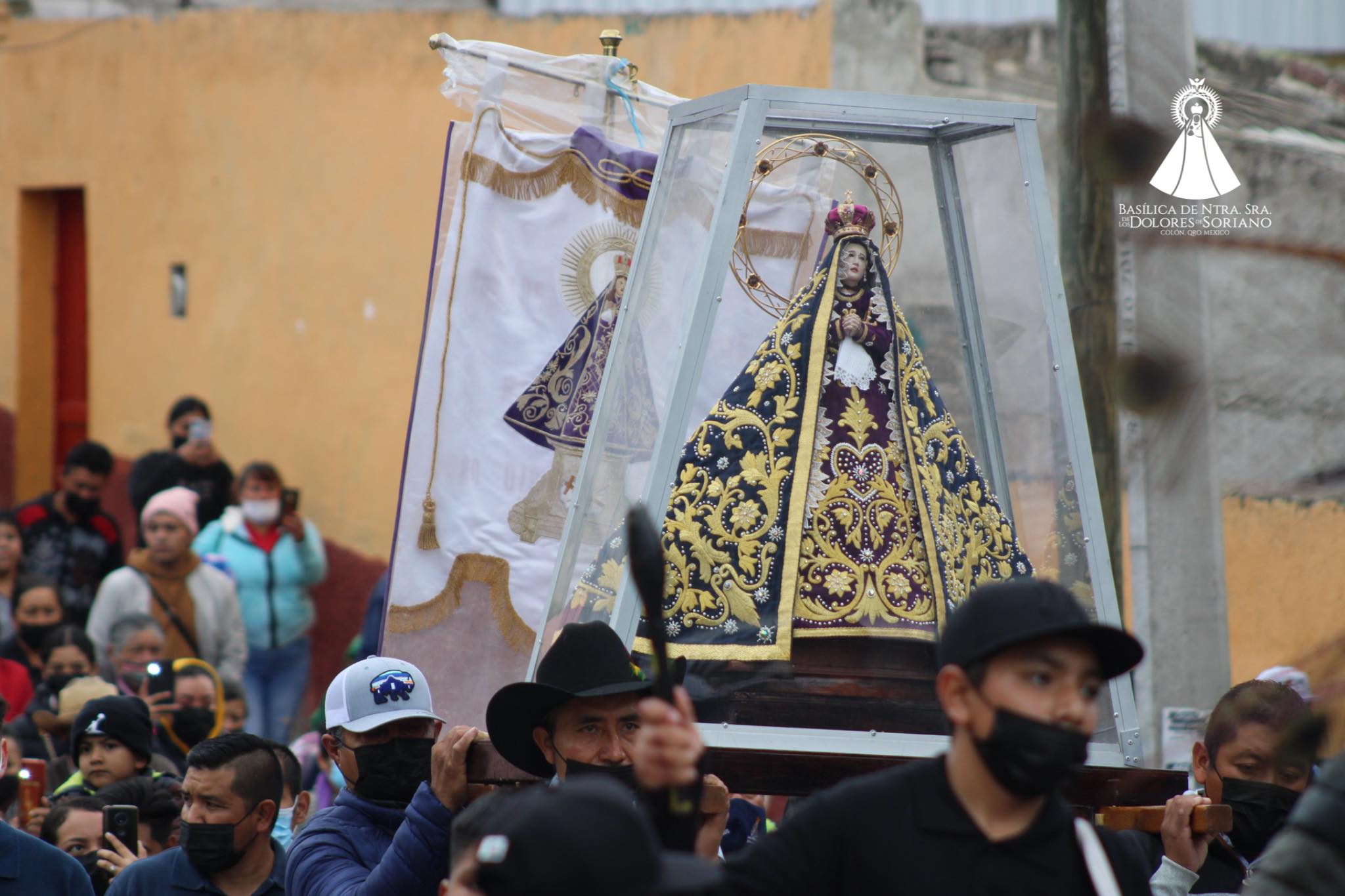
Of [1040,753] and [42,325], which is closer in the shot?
[1040,753]

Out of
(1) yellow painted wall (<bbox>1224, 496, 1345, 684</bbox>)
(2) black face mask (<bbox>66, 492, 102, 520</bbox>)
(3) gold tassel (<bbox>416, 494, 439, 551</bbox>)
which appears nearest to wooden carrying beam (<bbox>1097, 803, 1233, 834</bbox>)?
(1) yellow painted wall (<bbox>1224, 496, 1345, 684</bbox>)

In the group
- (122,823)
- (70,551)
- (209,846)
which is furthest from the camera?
(70,551)

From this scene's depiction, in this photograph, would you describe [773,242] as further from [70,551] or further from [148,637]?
[70,551]

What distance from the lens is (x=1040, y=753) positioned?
7.86ft

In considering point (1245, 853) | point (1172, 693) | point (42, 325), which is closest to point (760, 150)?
point (1245, 853)

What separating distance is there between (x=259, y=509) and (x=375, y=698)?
5139 millimetres

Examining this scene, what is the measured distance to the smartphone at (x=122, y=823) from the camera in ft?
15.3

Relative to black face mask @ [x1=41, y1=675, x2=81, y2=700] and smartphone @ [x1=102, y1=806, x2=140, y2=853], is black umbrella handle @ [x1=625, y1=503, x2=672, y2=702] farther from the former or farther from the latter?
black face mask @ [x1=41, y1=675, x2=81, y2=700]

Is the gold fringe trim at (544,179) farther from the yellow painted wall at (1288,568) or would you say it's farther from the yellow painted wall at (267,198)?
the yellow painted wall at (267,198)

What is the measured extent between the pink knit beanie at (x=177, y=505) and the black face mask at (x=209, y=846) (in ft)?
13.6

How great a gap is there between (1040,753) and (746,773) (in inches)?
44.2

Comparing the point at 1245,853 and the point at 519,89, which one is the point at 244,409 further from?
the point at 1245,853

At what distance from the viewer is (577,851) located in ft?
6.26

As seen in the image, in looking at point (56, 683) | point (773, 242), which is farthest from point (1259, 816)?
point (56, 683)
